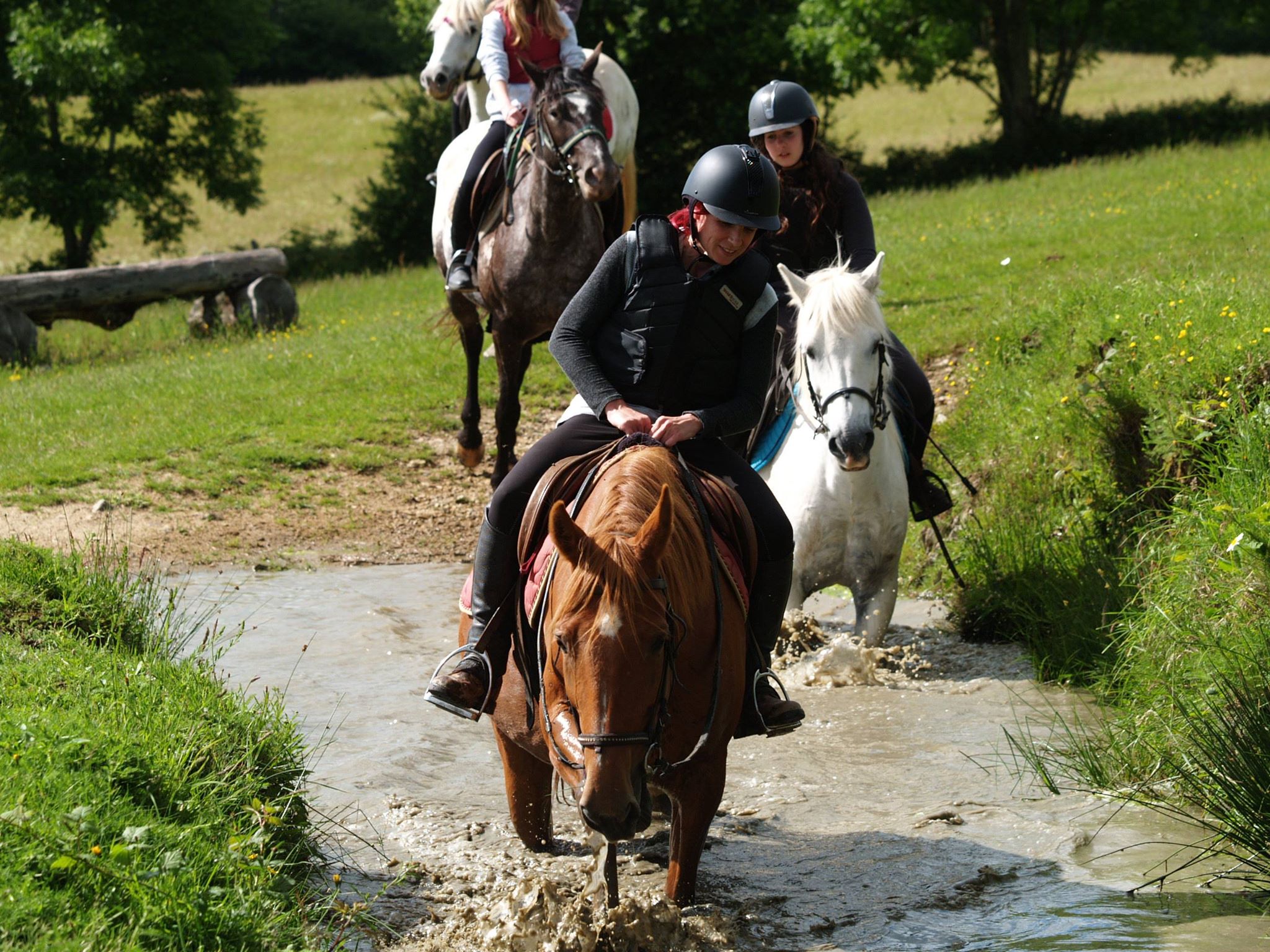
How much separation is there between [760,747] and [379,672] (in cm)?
205

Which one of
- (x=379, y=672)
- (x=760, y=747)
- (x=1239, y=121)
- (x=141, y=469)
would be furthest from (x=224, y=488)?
(x=1239, y=121)

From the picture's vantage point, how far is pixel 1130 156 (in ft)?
79.8

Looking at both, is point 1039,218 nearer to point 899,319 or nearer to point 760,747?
point 899,319

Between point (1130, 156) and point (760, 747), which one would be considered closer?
point (760, 747)

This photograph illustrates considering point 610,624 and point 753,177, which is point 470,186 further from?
point 610,624

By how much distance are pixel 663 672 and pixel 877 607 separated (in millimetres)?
3472

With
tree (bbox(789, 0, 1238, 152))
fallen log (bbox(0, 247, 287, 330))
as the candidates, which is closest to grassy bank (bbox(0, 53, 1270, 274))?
tree (bbox(789, 0, 1238, 152))

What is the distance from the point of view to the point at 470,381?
35.2 ft

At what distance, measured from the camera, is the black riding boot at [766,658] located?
446 cm

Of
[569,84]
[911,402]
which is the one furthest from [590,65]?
[911,402]

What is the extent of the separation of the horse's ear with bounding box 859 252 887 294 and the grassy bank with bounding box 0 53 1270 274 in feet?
75.6

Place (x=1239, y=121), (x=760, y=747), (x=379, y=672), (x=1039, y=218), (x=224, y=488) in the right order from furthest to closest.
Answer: (x=1239, y=121) < (x=1039, y=218) < (x=224, y=488) < (x=379, y=672) < (x=760, y=747)

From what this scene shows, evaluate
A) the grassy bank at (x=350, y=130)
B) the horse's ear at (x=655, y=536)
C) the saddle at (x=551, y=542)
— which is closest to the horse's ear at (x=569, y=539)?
the horse's ear at (x=655, y=536)

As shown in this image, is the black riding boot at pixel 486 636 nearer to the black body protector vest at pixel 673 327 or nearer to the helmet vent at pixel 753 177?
the black body protector vest at pixel 673 327
